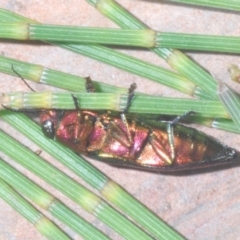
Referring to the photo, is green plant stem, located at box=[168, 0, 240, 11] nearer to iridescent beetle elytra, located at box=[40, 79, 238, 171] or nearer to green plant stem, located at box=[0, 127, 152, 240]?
iridescent beetle elytra, located at box=[40, 79, 238, 171]

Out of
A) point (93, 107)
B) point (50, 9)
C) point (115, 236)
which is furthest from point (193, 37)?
point (115, 236)

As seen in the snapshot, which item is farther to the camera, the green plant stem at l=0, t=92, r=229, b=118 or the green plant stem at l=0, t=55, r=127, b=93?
the green plant stem at l=0, t=55, r=127, b=93

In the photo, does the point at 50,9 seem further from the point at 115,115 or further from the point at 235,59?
the point at 235,59

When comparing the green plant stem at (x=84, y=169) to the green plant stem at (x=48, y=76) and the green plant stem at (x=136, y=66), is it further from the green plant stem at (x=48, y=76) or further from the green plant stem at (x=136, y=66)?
the green plant stem at (x=136, y=66)

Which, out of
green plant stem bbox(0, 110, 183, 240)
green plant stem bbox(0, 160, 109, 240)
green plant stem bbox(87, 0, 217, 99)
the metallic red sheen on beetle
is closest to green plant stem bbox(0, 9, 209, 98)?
green plant stem bbox(87, 0, 217, 99)

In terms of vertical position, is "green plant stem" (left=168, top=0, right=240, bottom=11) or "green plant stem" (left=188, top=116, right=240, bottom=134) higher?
"green plant stem" (left=168, top=0, right=240, bottom=11)

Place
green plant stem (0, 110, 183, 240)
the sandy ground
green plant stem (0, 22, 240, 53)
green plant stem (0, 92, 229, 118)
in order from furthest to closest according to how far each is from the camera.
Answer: the sandy ground < green plant stem (0, 110, 183, 240) < green plant stem (0, 22, 240, 53) < green plant stem (0, 92, 229, 118)
